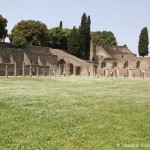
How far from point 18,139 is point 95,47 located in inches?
3654

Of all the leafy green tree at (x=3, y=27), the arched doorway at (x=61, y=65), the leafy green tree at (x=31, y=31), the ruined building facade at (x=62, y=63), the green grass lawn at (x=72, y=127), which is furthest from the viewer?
the leafy green tree at (x=31, y=31)

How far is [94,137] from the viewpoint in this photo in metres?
11.6

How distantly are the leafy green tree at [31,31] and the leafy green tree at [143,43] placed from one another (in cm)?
2832

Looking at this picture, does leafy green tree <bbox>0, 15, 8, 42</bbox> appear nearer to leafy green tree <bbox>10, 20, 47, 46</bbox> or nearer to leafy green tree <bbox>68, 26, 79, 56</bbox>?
leafy green tree <bbox>10, 20, 47, 46</bbox>

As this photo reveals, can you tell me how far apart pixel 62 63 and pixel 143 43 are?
26632 mm

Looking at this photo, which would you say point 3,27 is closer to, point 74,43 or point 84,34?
point 74,43

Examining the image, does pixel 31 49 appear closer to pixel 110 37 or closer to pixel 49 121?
pixel 110 37

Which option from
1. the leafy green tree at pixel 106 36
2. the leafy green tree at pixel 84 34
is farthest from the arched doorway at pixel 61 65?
the leafy green tree at pixel 106 36

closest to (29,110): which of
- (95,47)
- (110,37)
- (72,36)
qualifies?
(72,36)

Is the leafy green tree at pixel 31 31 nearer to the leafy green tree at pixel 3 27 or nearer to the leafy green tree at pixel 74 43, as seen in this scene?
the leafy green tree at pixel 3 27

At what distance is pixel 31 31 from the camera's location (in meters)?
86.7

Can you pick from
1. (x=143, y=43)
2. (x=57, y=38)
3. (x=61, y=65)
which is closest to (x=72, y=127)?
(x=61, y=65)

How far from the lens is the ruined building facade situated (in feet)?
244

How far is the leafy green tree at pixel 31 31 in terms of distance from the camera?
86688 mm
